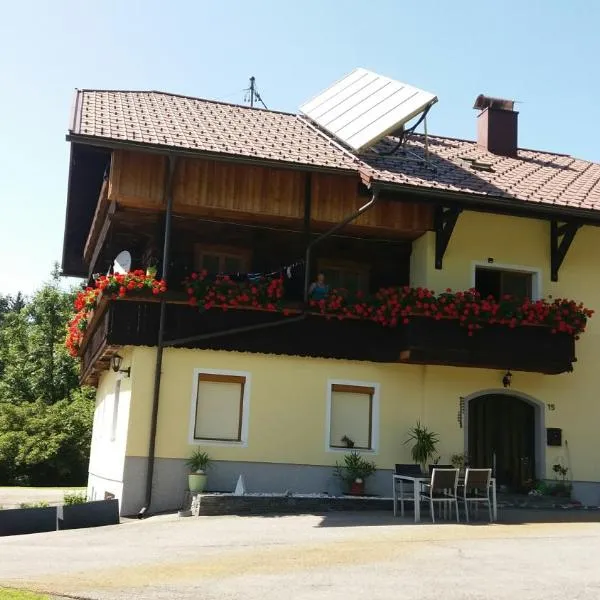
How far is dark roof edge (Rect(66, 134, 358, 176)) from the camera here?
46.6 feet

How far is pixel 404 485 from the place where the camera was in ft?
50.6

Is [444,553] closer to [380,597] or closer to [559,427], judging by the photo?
[380,597]

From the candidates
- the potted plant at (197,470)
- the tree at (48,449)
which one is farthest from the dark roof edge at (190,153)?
the tree at (48,449)

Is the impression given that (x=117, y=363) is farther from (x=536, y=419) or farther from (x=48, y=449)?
(x=48, y=449)

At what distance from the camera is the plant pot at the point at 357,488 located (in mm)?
15336

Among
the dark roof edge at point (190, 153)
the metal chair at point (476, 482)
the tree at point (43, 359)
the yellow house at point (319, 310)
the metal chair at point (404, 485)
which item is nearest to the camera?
the metal chair at point (476, 482)

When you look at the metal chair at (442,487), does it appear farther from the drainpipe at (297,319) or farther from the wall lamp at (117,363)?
the wall lamp at (117,363)

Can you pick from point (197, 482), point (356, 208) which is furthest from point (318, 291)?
point (197, 482)

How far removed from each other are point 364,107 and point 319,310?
4.72m

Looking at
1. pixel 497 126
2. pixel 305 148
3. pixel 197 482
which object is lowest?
pixel 197 482

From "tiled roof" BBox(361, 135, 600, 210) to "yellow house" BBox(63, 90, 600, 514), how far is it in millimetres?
88

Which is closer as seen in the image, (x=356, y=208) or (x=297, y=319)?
(x=297, y=319)

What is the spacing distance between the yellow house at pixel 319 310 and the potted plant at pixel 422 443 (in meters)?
0.14

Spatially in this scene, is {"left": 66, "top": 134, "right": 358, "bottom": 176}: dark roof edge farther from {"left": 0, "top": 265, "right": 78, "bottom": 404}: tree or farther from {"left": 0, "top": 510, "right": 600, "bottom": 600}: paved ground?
{"left": 0, "top": 265, "right": 78, "bottom": 404}: tree
